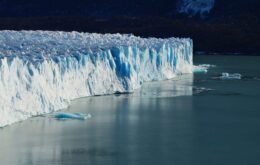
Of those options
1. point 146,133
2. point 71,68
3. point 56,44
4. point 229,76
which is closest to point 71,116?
point 146,133

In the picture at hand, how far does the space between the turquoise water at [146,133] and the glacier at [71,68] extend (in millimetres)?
270

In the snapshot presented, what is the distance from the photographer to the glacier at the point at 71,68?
1030cm

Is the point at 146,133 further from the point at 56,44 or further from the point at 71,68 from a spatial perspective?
the point at 56,44

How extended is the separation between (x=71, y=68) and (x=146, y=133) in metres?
2.85

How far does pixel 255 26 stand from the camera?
3700 centimetres

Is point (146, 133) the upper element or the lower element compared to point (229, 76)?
lower

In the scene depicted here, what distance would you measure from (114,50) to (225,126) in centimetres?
398

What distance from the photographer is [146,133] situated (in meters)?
10.3

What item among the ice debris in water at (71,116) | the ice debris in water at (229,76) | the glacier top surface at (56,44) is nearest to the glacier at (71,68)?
the glacier top surface at (56,44)

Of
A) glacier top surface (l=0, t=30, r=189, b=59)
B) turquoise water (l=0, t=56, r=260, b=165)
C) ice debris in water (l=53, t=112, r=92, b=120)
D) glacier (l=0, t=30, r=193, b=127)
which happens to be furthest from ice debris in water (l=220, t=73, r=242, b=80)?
ice debris in water (l=53, t=112, r=92, b=120)

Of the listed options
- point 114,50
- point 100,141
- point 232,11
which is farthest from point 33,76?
point 232,11

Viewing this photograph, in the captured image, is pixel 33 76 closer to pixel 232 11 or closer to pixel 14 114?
pixel 14 114

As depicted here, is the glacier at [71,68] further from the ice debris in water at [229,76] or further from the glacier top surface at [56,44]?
the ice debris in water at [229,76]

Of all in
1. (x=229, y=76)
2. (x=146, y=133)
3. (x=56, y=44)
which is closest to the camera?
(x=146, y=133)
